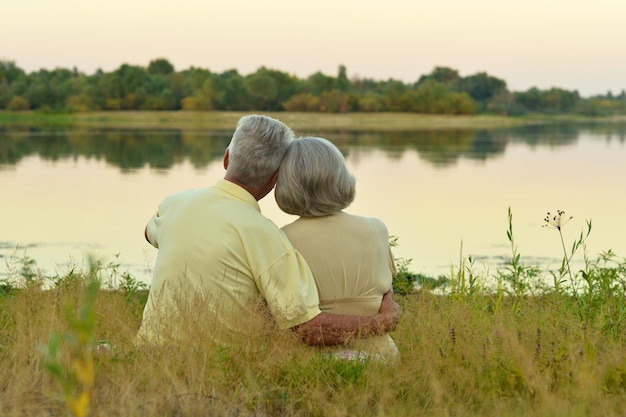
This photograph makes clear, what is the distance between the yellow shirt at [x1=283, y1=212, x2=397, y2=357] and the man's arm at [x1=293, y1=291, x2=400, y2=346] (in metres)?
0.05

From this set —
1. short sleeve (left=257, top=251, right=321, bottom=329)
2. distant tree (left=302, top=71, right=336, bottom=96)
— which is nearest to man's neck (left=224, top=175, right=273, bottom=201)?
short sleeve (left=257, top=251, right=321, bottom=329)

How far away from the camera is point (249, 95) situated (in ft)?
297

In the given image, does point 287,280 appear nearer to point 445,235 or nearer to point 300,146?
point 300,146

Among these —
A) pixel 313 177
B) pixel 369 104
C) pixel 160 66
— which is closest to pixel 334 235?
pixel 313 177

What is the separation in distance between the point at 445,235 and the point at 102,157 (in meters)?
19.2

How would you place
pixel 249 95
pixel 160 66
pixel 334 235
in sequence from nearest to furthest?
pixel 334 235 → pixel 249 95 → pixel 160 66

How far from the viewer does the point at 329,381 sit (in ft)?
11.6

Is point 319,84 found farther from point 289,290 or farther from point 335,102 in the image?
point 289,290

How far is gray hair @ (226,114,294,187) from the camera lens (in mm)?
3631

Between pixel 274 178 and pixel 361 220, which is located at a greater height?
pixel 274 178

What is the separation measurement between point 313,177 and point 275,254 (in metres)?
0.34

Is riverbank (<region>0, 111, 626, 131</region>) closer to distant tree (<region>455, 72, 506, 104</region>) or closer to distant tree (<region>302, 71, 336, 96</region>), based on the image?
distant tree (<region>302, 71, 336, 96</region>)

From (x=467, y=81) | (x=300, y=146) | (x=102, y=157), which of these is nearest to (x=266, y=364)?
(x=300, y=146)

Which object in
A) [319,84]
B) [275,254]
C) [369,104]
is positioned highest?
[319,84]
